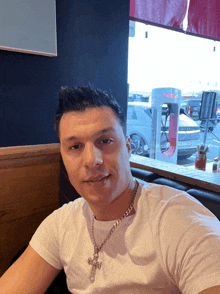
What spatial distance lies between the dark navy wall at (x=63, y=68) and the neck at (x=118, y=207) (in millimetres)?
1251

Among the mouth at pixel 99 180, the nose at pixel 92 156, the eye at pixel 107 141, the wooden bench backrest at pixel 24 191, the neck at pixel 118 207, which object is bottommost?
the wooden bench backrest at pixel 24 191

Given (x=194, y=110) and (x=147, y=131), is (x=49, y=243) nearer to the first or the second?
(x=147, y=131)

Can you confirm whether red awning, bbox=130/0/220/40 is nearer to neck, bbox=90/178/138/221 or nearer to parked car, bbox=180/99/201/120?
parked car, bbox=180/99/201/120

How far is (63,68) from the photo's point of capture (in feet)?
6.79

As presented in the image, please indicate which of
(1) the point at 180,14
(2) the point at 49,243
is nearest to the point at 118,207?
(2) the point at 49,243

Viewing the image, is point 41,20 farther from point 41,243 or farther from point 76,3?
point 41,243

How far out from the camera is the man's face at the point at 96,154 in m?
0.81

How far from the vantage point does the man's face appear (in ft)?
2.65

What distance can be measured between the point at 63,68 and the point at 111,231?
1595 mm

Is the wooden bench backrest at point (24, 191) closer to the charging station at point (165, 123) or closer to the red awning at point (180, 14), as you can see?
the red awning at point (180, 14)

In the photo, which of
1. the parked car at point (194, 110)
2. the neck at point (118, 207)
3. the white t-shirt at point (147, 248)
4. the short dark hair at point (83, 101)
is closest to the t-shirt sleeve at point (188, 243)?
the white t-shirt at point (147, 248)

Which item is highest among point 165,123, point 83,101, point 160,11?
point 160,11

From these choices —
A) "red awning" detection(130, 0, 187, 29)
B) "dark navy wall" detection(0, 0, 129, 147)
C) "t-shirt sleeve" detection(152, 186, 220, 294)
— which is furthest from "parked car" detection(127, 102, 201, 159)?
"t-shirt sleeve" detection(152, 186, 220, 294)

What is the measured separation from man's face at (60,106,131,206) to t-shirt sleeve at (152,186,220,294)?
0.63 feet
